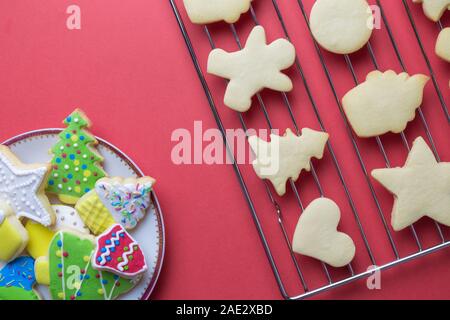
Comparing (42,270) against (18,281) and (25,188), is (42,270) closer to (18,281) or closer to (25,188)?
(18,281)

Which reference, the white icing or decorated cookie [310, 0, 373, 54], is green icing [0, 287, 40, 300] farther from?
decorated cookie [310, 0, 373, 54]

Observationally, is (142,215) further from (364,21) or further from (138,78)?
(364,21)

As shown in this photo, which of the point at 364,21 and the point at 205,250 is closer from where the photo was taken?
the point at 364,21

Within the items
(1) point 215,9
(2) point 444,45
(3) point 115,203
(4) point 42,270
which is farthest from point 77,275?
(2) point 444,45

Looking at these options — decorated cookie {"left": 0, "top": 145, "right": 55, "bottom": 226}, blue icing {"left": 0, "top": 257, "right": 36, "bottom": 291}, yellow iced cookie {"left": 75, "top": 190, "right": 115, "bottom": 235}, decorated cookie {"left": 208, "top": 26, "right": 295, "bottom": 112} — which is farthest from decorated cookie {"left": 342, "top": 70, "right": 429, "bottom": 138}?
blue icing {"left": 0, "top": 257, "right": 36, "bottom": 291}

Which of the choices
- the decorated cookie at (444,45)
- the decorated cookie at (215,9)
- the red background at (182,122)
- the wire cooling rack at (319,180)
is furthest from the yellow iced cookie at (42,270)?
the decorated cookie at (444,45)
